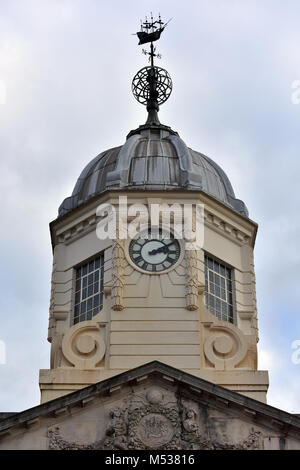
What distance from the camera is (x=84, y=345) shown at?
3841cm

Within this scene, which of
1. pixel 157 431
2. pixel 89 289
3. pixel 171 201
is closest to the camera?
pixel 157 431

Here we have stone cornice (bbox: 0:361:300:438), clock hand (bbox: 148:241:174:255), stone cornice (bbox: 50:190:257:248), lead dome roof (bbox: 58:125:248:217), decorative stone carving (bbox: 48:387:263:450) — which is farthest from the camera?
lead dome roof (bbox: 58:125:248:217)

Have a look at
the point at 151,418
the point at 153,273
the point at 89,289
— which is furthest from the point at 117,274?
the point at 151,418

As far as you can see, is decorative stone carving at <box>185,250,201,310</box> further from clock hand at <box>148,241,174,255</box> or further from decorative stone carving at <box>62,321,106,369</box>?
decorative stone carving at <box>62,321,106,369</box>

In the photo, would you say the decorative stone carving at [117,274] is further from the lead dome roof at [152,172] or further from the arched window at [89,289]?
the lead dome roof at [152,172]

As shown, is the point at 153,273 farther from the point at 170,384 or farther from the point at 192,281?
the point at 170,384

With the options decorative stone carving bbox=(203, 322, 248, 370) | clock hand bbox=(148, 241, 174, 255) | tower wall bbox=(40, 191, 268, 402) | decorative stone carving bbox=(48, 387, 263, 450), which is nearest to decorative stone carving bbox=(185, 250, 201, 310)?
tower wall bbox=(40, 191, 268, 402)

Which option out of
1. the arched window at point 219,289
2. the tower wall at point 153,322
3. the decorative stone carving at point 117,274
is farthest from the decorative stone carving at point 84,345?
the arched window at point 219,289

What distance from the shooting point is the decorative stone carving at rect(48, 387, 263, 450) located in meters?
32.2

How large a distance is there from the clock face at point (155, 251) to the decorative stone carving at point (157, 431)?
7.78 m

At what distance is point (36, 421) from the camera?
32719 millimetres

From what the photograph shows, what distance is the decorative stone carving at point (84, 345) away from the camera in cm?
3800

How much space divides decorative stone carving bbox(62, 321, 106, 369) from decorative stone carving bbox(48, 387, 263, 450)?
5.12m

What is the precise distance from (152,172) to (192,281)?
547cm
